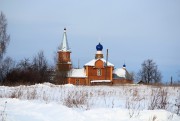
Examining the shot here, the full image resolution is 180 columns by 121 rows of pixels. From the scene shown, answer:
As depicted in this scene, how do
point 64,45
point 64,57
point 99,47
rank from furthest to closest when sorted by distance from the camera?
point 99,47, point 64,45, point 64,57

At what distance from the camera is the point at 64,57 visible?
199 ft

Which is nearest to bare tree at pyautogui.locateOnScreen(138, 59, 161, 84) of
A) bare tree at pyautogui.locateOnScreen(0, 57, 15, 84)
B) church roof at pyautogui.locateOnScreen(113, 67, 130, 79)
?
church roof at pyautogui.locateOnScreen(113, 67, 130, 79)

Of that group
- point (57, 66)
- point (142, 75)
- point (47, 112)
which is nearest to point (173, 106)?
point (47, 112)

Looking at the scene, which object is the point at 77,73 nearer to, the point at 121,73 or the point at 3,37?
the point at 121,73

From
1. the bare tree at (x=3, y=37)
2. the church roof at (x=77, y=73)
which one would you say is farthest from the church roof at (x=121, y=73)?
the bare tree at (x=3, y=37)

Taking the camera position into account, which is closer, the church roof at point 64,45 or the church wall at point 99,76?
the church wall at point 99,76

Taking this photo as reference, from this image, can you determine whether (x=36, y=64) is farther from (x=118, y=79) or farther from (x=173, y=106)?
(x=173, y=106)

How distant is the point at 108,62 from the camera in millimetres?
61969

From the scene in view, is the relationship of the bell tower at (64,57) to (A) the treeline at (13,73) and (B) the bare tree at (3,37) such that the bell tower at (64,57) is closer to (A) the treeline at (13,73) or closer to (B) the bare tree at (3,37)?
(A) the treeline at (13,73)

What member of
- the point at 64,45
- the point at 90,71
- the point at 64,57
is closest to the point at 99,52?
the point at 90,71

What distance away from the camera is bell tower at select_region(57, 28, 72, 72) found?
57756mm

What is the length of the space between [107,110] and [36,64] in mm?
53618

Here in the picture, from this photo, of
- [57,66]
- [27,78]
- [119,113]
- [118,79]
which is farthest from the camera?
[118,79]

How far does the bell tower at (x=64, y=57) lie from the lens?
57756 millimetres
